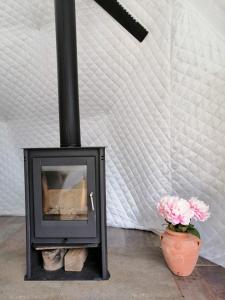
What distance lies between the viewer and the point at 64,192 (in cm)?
185

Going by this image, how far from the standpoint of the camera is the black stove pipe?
1769 millimetres

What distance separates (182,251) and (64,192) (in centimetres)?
92

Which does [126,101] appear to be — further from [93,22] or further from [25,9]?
[25,9]

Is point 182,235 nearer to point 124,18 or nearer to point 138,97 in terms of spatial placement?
point 138,97

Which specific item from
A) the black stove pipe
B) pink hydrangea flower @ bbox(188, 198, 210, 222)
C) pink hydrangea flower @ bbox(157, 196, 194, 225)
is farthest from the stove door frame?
pink hydrangea flower @ bbox(188, 198, 210, 222)

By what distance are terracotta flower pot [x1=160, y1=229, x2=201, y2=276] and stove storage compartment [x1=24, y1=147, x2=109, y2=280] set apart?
46 centimetres

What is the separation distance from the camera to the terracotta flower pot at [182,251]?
1.72 metres

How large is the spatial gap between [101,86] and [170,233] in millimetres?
1485

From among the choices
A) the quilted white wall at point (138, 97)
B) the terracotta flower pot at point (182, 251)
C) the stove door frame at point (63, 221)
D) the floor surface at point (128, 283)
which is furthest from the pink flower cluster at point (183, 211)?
the stove door frame at point (63, 221)

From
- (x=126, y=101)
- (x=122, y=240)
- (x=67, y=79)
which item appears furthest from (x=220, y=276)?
(x=67, y=79)

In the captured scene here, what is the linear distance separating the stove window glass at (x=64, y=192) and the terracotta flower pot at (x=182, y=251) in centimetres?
63

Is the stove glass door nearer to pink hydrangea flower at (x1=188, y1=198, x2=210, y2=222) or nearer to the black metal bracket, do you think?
pink hydrangea flower at (x1=188, y1=198, x2=210, y2=222)

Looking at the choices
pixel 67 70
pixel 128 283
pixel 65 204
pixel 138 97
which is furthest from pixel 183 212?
pixel 67 70

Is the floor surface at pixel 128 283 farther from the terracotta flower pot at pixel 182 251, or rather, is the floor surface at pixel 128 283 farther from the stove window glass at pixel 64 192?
the stove window glass at pixel 64 192
